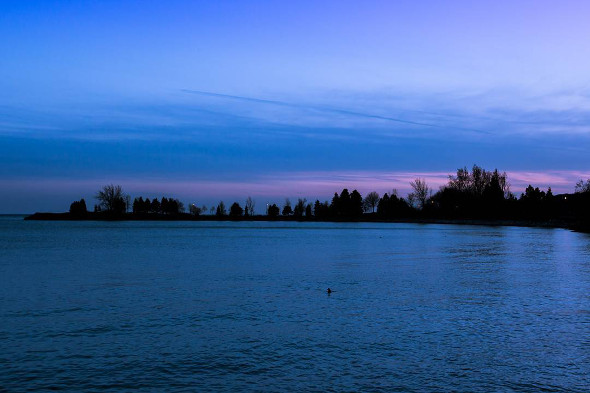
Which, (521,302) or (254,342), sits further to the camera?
(521,302)

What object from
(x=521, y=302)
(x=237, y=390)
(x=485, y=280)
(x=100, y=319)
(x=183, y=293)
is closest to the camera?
(x=237, y=390)

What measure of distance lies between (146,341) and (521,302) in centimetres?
1694

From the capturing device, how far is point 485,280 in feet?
111

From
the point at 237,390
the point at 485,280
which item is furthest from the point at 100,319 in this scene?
the point at 485,280

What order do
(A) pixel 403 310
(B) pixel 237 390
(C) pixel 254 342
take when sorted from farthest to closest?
(A) pixel 403 310
(C) pixel 254 342
(B) pixel 237 390

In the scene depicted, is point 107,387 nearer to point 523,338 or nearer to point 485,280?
point 523,338

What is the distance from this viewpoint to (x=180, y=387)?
13539mm

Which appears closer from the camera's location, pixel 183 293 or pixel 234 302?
pixel 234 302

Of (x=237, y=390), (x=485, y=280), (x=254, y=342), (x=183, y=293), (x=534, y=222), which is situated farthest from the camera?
(x=534, y=222)

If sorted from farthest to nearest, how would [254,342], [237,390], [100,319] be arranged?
[100,319]
[254,342]
[237,390]

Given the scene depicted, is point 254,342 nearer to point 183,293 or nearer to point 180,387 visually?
point 180,387

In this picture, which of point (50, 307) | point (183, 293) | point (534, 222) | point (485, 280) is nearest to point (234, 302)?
point (183, 293)

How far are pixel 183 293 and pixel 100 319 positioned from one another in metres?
7.23

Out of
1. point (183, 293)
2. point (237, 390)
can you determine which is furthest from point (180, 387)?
point (183, 293)
